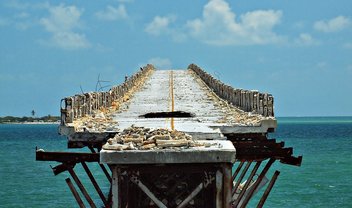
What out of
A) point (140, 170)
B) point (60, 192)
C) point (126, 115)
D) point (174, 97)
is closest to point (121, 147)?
point (140, 170)

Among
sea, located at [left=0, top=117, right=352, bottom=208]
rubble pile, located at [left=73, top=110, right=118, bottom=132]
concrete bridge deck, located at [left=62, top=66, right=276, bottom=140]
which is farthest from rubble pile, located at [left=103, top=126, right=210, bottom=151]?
sea, located at [left=0, top=117, right=352, bottom=208]

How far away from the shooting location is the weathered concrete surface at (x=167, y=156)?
1402cm

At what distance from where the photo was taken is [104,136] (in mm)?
19188

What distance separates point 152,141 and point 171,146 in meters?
0.52

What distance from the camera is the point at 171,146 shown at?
14398 mm

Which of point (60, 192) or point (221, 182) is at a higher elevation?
point (221, 182)

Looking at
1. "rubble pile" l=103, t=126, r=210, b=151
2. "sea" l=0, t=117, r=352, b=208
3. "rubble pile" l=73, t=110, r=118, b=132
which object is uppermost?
"rubble pile" l=73, t=110, r=118, b=132

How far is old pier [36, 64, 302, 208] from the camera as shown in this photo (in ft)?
46.8

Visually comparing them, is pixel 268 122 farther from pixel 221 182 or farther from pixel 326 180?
pixel 326 180

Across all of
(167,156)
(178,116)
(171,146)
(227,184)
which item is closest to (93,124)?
(178,116)

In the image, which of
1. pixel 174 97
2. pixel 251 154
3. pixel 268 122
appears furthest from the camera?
pixel 174 97

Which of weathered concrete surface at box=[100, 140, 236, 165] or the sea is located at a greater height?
weathered concrete surface at box=[100, 140, 236, 165]

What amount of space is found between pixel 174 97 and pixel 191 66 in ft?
115

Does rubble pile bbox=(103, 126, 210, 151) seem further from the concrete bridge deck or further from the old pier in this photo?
the concrete bridge deck
